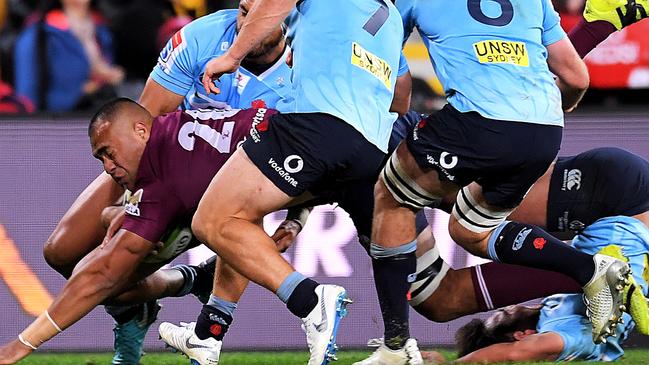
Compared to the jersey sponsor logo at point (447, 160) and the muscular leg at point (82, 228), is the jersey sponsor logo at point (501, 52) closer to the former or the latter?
the jersey sponsor logo at point (447, 160)

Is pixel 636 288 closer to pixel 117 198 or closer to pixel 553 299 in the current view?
pixel 553 299

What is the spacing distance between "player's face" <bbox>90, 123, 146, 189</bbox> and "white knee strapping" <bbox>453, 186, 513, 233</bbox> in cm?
143

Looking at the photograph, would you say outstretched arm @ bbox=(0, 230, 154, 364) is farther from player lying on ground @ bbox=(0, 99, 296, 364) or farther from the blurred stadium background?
the blurred stadium background

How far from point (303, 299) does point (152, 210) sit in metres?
0.82

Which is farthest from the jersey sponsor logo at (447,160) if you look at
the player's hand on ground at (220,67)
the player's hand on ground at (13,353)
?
the player's hand on ground at (13,353)

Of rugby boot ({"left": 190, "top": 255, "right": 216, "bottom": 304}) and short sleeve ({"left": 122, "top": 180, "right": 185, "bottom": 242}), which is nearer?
short sleeve ({"left": 122, "top": 180, "right": 185, "bottom": 242})

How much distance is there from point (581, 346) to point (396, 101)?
1.43 metres

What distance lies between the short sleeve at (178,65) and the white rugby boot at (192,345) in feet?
4.44

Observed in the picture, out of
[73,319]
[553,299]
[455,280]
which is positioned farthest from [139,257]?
[553,299]

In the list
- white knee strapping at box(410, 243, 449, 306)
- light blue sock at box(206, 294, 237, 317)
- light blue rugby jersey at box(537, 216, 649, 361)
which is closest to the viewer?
light blue sock at box(206, 294, 237, 317)

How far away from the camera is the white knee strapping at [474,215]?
229 inches

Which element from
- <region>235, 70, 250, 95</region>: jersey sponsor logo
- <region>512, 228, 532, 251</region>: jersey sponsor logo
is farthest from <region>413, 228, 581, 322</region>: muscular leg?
<region>235, 70, 250, 95</region>: jersey sponsor logo

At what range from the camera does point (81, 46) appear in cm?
952

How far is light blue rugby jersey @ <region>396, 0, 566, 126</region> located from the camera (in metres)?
5.40
